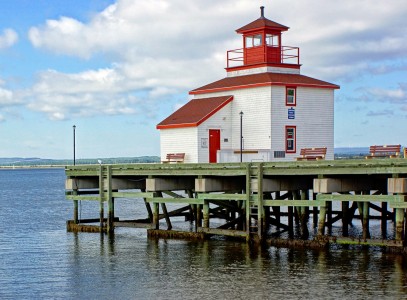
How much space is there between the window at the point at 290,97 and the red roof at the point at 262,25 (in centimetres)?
408

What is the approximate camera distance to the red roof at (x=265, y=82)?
35.2m

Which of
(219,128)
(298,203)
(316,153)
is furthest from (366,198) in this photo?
(219,128)

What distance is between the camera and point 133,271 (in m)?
24.9

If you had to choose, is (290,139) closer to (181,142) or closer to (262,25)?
(181,142)

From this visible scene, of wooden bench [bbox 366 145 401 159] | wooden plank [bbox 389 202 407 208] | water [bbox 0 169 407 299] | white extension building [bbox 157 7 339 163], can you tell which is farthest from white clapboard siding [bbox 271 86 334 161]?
wooden plank [bbox 389 202 407 208]

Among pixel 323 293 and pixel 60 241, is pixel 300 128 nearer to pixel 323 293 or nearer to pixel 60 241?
pixel 60 241

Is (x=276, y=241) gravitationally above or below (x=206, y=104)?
below

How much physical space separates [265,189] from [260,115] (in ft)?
23.5

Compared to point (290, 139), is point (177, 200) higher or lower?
lower

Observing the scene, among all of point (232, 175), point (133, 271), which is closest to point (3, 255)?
point (133, 271)

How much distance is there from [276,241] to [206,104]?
11.0 m

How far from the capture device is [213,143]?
1427 inches

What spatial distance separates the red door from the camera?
36.2 m

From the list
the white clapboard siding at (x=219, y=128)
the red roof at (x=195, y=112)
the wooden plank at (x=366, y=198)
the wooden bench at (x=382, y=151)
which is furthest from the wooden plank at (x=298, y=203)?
the red roof at (x=195, y=112)
